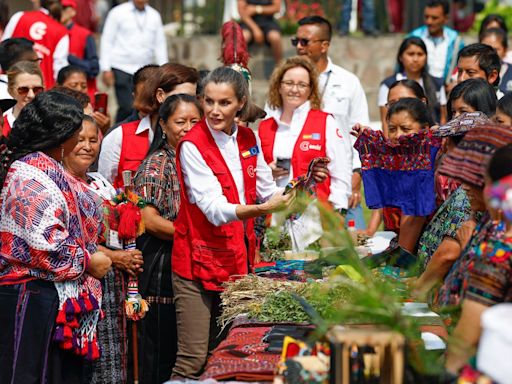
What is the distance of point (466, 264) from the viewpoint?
3.60 m

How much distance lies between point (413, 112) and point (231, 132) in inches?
45.6

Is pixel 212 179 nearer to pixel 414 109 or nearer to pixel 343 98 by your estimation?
pixel 414 109

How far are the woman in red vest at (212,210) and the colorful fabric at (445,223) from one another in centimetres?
72

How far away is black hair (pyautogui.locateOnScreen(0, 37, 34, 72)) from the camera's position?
25.3 ft

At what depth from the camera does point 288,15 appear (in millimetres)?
14148

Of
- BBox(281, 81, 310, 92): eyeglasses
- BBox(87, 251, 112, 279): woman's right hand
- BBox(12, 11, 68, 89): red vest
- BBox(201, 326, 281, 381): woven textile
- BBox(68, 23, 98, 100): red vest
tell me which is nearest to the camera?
BBox(201, 326, 281, 381): woven textile

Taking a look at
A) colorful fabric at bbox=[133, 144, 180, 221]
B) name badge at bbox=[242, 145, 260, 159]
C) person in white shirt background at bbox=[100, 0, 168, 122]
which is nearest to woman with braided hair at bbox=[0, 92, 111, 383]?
colorful fabric at bbox=[133, 144, 180, 221]

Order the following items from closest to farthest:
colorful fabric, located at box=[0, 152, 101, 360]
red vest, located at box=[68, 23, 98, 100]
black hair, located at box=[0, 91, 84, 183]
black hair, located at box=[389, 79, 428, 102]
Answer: colorful fabric, located at box=[0, 152, 101, 360], black hair, located at box=[0, 91, 84, 183], black hair, located at box=[389, 79, 428, 102], red vest, located at box=[68, 23, 98, 100]

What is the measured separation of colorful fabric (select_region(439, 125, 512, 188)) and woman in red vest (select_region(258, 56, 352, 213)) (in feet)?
8.94

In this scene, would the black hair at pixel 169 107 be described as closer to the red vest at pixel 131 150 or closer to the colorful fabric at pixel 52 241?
the red vest at pixel 131 150

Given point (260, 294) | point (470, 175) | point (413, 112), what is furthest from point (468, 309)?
point (413, 112)

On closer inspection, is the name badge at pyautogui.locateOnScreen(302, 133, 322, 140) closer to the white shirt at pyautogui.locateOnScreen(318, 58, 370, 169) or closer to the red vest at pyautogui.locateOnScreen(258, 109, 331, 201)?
the red vest at pyautogui.locateOnScreen(258, 109, 331, 201)

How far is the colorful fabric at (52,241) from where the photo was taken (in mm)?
4621

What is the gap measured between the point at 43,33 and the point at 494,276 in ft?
24.4
